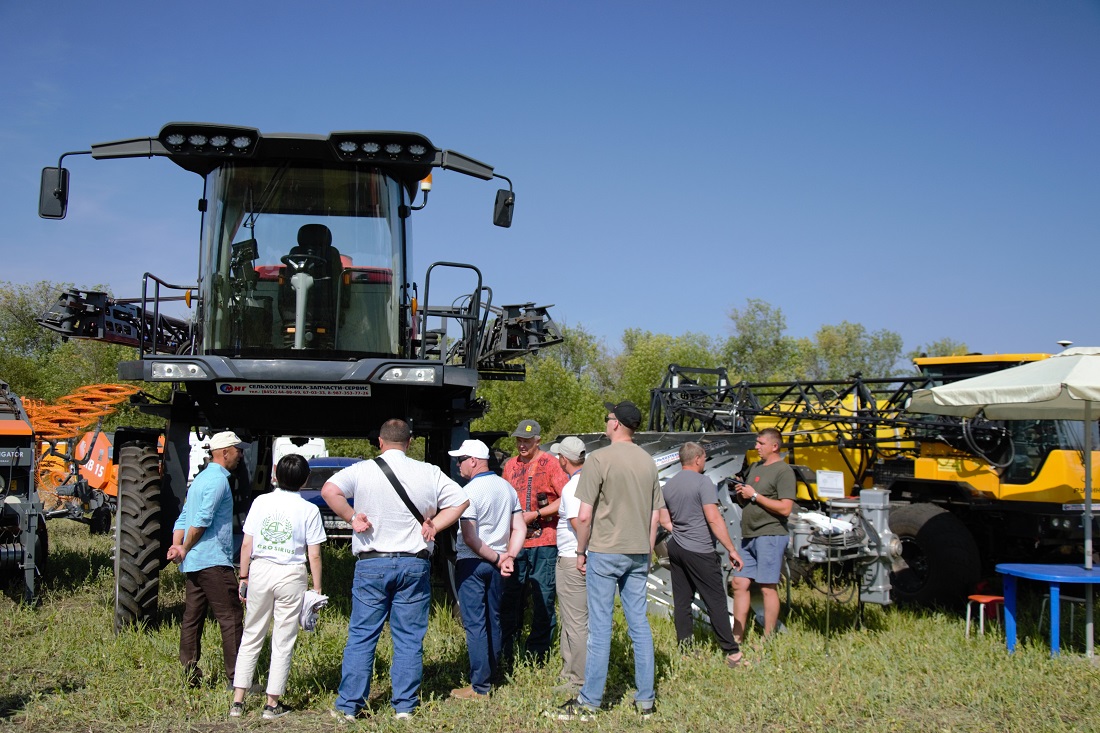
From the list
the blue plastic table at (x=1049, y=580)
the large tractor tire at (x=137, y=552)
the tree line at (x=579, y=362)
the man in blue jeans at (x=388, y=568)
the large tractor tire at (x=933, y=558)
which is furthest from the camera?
the tree line at (x=579, y=362)

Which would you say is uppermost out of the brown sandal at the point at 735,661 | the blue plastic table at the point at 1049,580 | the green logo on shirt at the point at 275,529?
the green logo on shirt at the point at 275,529

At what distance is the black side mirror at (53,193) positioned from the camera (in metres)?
7.16

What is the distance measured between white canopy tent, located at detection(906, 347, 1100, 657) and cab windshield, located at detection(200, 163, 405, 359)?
193 inches

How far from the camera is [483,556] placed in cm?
609

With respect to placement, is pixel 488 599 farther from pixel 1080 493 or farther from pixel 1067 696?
pixel 1080 493

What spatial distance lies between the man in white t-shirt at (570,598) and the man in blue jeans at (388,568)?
101 cm

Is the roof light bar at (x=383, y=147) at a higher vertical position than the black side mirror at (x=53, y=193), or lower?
higher

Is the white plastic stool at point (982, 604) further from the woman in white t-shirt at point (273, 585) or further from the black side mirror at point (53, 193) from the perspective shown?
the black side mirror at point (53, 193)

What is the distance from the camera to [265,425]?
26.4ft

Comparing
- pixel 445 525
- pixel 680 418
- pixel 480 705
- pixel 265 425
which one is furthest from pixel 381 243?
pixel 680 418

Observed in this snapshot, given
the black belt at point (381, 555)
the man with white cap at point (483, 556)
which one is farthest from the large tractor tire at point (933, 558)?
the black belt at point (381, 555)

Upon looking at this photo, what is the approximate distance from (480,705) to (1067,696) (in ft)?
12.3

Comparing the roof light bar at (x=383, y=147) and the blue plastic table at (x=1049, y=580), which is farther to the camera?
the roof light bar at (x=383, y=147)

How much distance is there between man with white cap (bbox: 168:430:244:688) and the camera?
600 centimetres
